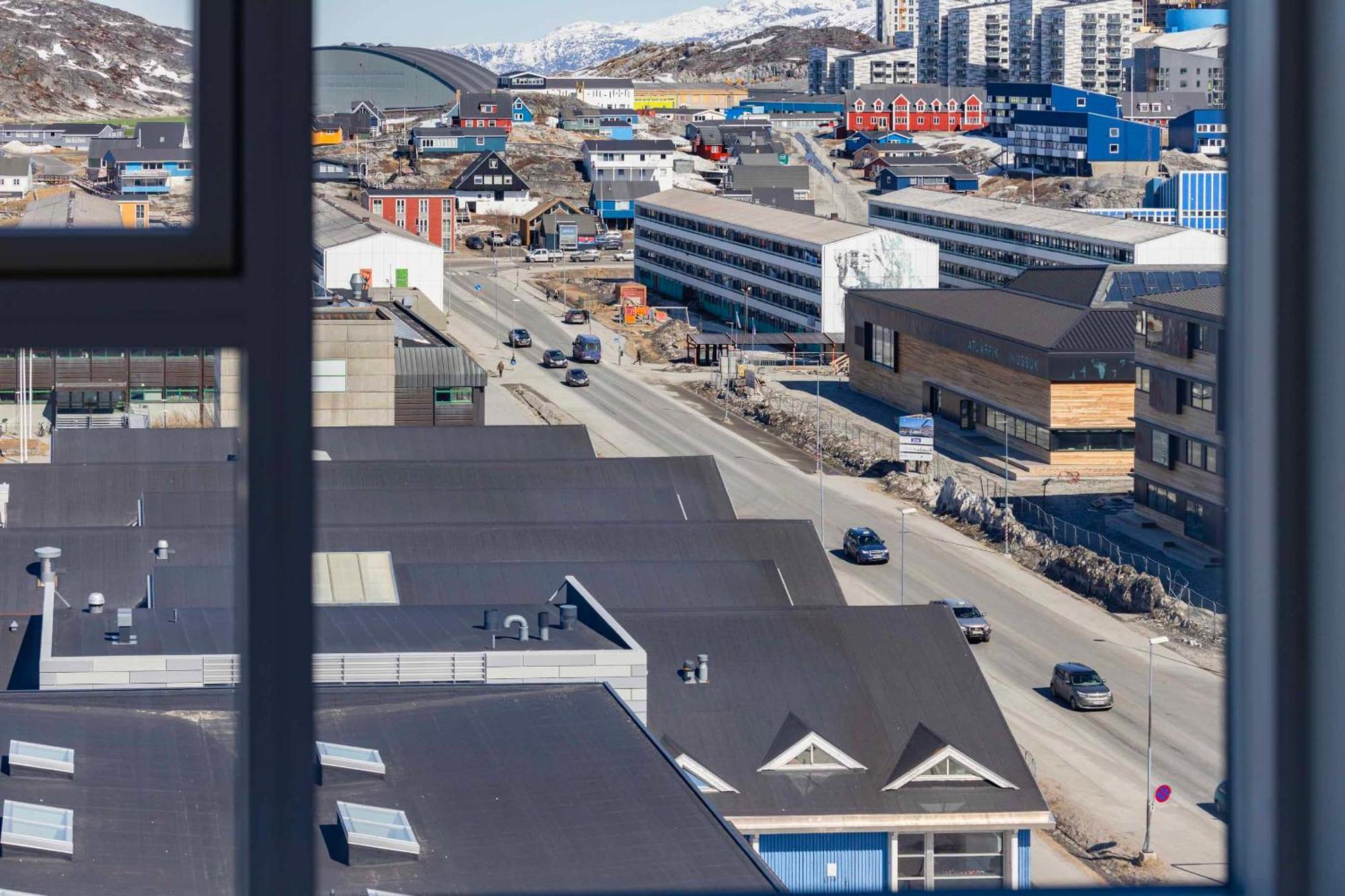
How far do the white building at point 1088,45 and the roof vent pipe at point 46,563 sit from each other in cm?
2289

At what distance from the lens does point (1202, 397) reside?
24.8 feet

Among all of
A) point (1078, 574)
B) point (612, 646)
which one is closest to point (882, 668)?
point (612, 646)

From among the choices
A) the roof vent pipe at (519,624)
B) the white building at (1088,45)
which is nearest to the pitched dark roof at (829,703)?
the roof vent pipe at (519,624)

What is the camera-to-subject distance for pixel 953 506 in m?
8.35

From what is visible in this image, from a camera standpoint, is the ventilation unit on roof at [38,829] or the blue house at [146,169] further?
the ventilation unit on roof at [38,829]

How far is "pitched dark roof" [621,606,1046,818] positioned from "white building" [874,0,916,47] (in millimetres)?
37454

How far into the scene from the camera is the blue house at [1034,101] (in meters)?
22.9

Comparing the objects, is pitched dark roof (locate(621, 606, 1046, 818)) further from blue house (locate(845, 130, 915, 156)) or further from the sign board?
blue house (locate(845, 130, 915, 156))

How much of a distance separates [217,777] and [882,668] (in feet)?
8.04

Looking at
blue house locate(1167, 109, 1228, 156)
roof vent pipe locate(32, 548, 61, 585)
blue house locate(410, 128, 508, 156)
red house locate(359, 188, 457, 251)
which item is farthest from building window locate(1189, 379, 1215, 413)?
blue house locate(410, 128, 508, 156)

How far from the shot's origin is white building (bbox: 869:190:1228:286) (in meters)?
11.9

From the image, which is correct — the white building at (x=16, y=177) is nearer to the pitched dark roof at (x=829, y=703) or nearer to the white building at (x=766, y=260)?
the pitched dark roof at (x=829, y=703)

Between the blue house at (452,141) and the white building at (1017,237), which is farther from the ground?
the blue house at (452,141)

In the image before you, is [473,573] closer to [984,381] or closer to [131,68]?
[131,68]
